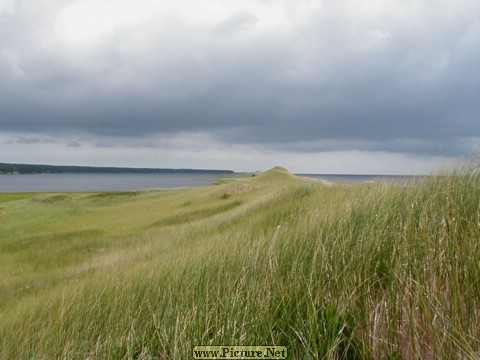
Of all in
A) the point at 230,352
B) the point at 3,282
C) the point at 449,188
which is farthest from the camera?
the point at 3,282

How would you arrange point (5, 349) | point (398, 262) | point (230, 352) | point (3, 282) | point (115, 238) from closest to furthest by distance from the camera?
point (230, 352) < point (398, 262) < point (5, 349) < point (3, 282) < point (115, 238)

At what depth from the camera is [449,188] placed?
3830 mm

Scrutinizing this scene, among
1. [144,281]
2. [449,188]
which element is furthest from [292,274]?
[449,188]

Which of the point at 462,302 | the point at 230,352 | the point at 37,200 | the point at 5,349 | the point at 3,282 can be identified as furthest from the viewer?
the point at 37,200

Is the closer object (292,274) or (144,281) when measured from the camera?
(292,274)

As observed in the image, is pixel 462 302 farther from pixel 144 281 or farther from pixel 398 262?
pixel 144 281

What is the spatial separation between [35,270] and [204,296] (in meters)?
Answer: 11.7

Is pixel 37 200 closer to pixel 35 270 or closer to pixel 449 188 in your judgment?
pixel 35 270

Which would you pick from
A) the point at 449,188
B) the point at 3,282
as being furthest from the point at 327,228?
the point at 3,282

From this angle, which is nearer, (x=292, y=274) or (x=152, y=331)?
(x=152, y=331)

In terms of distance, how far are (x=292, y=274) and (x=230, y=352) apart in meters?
1.00

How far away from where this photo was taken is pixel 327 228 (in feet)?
13.3

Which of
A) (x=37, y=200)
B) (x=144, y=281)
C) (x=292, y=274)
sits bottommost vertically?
(x=37, y=200)

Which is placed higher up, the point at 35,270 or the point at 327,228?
the point at 327,228
